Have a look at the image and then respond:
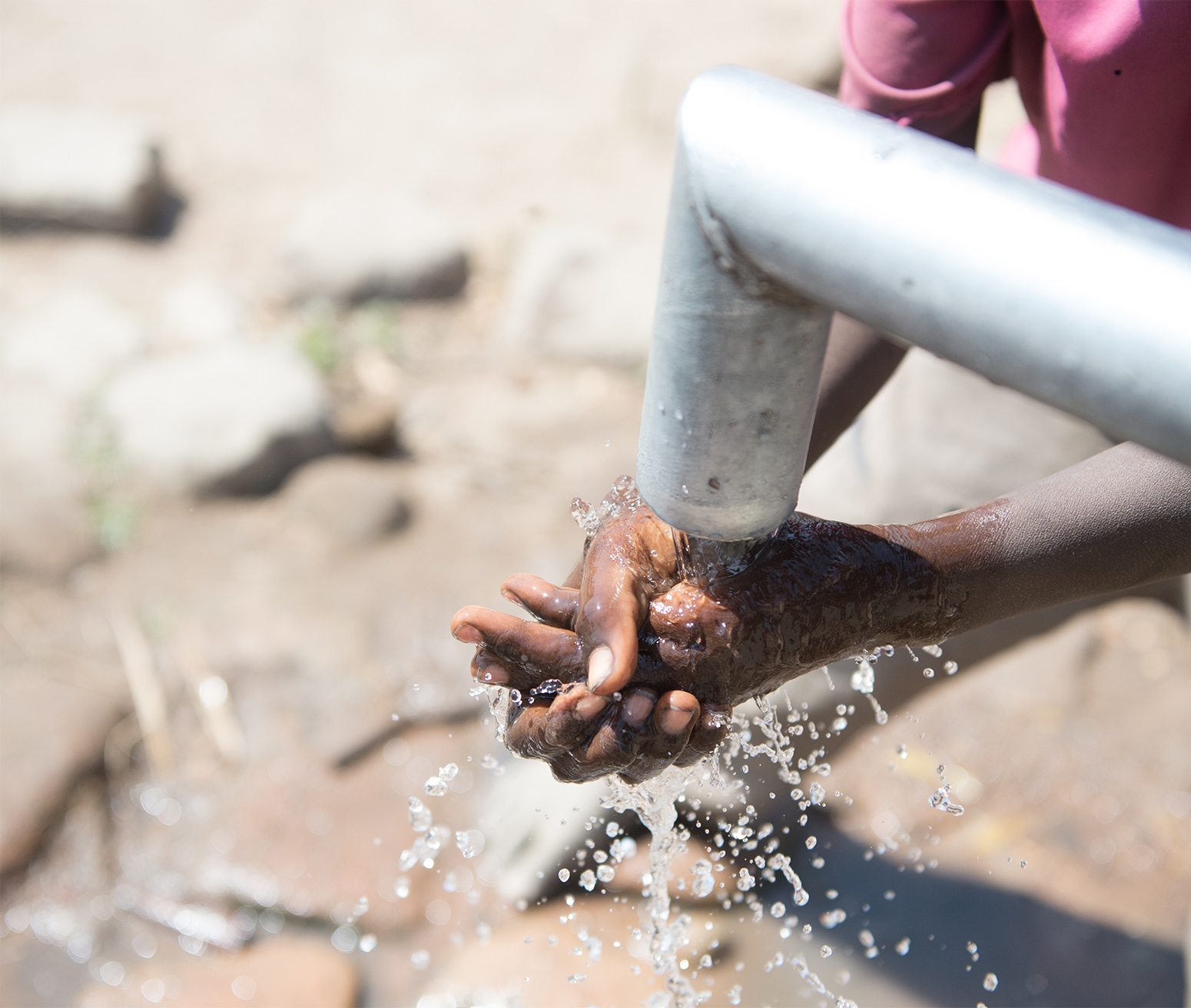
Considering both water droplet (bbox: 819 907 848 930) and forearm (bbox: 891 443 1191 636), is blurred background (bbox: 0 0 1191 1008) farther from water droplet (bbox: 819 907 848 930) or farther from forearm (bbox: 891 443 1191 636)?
forearm (bbox: 891 443 1191 636)

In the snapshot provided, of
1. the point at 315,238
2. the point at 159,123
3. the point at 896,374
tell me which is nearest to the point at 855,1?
the point at 896,374

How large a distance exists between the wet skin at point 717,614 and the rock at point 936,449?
0.77 m

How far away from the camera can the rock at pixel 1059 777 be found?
252cm

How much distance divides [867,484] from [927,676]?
0.41 m

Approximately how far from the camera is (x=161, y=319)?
15.5ft

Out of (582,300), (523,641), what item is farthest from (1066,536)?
(582,300)

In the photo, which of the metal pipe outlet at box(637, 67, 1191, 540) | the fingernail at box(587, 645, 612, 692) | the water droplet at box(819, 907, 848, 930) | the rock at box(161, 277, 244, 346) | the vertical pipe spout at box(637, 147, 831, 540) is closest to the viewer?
the metal pipe outlet at box(637, 67, 1191, 540)

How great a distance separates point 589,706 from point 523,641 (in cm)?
11

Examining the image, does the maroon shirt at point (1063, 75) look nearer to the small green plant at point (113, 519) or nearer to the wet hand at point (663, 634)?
the wet hand at point (663, 634)

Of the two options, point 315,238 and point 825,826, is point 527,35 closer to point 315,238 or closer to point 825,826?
point 315,238

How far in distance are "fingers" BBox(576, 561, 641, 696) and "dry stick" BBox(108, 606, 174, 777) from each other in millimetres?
2125

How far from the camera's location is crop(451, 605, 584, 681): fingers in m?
1.11

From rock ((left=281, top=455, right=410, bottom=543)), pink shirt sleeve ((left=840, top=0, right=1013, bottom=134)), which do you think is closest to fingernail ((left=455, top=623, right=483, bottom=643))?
pink shirt sleeve ((left=840, top=0, right=1013, bottom=134))

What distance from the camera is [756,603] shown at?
1125 millimetres
